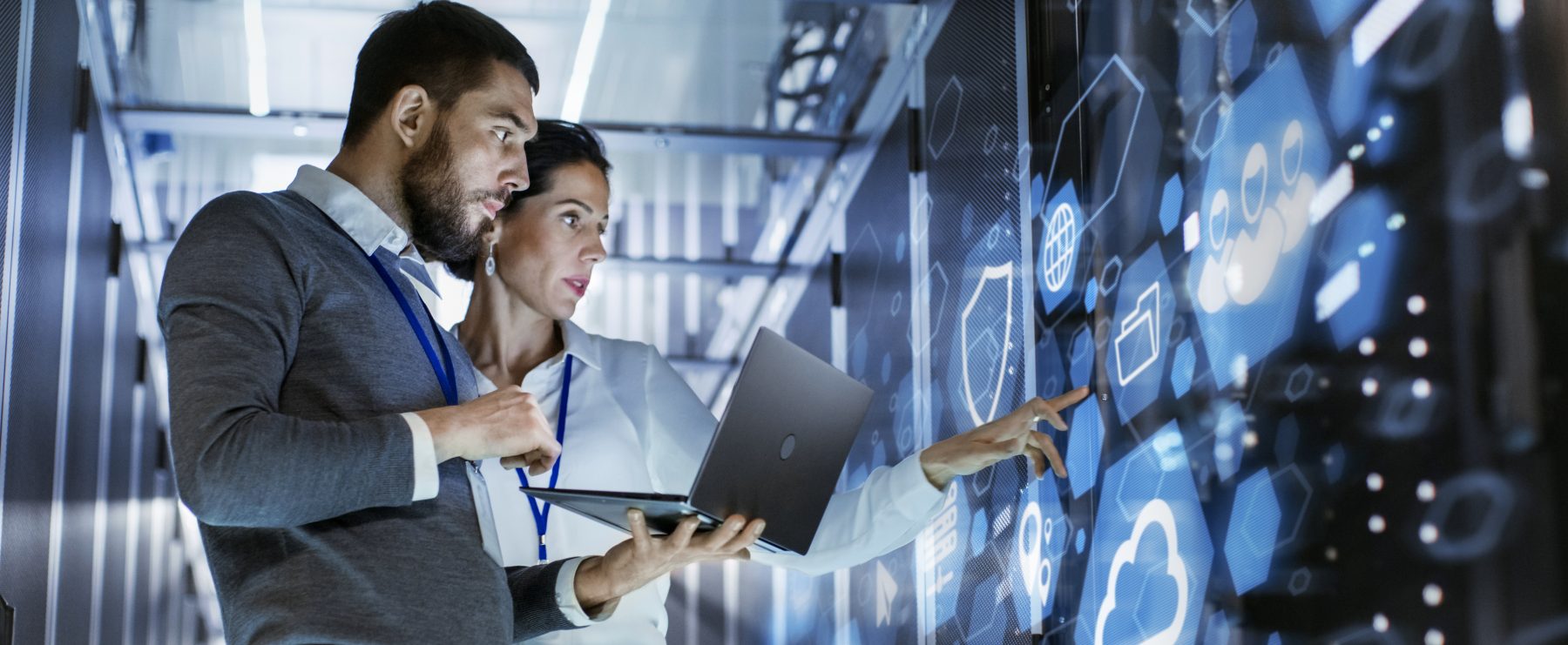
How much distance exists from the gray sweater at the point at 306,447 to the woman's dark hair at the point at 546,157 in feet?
3.37

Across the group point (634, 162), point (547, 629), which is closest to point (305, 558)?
point (547, 629)

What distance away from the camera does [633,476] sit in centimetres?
244

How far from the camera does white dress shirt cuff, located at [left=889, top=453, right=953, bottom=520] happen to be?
230 cm

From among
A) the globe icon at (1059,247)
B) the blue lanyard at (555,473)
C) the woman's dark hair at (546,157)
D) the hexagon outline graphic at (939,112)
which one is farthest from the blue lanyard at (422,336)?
the hexagon outline graphic at (939,112)

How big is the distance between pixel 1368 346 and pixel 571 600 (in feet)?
3.20

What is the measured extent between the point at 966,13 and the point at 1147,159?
Answer: 3.54 ft

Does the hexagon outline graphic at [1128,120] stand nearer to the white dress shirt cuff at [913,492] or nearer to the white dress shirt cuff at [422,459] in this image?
the white dress shirt cuff at [913,492]

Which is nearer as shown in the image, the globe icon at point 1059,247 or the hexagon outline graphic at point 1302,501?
the hexagon outline graphic at point 1302,501

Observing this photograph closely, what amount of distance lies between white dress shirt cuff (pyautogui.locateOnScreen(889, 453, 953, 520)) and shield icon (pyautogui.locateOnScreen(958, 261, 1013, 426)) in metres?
0.56

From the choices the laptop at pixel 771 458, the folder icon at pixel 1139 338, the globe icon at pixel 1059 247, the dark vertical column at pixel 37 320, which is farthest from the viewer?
the dark vertical column at pixel 37 320

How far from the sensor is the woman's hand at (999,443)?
88.4 inches

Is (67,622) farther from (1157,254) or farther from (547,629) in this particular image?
(1157,254)

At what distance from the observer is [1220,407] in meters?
1.94

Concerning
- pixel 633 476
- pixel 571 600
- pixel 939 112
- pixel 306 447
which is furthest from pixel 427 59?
pixel 939 112
